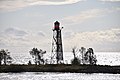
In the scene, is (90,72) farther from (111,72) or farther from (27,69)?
(27,69)

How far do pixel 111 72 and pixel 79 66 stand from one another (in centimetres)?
980

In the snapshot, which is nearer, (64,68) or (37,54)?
(64,68)

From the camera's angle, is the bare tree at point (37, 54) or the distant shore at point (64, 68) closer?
the distant shore at point (64, 68)

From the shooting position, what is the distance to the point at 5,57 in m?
126

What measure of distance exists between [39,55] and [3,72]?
2402cm

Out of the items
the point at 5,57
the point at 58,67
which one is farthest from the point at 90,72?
the point at 5,57

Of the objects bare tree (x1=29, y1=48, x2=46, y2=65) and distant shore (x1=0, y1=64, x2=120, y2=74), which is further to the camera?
bare tree (x1=29, y1=48, x2=46, y2=65)

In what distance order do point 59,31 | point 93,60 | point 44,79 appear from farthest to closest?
point 93,60, point 59,31, point 44,79

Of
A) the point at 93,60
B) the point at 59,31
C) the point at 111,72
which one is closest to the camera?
the point at 111,72

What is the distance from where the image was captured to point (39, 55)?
126m

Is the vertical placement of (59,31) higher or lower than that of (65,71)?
higher

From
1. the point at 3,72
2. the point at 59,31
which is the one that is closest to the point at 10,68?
the point at 3,72

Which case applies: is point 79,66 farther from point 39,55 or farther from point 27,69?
point 39,55

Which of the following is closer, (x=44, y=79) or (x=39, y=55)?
(x=44, y=79)
